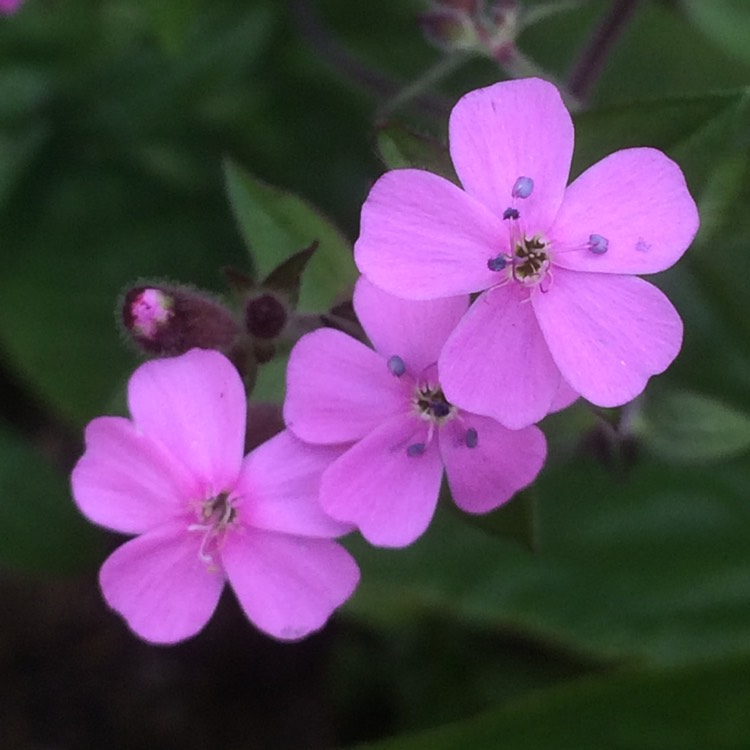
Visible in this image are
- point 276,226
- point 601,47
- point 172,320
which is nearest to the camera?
point 172,320

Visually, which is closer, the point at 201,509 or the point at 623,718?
the point at 201,509

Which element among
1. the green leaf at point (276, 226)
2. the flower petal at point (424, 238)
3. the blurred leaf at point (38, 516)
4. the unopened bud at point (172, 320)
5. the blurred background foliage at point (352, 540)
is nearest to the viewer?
the flower petal at point (424, 238)

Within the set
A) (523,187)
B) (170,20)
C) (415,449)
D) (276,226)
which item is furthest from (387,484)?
(170,20)

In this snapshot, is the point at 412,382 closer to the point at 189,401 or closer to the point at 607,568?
the point at 189,401

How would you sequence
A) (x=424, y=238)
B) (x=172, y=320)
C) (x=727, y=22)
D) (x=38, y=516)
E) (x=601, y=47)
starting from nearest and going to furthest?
(x=424, y=238) < (x=172, y=320) < (x=601, y=47) < (x=727, y=22) < (x=38, y=516)

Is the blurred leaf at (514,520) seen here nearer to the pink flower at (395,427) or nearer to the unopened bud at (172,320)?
the pink flower at (395,427)

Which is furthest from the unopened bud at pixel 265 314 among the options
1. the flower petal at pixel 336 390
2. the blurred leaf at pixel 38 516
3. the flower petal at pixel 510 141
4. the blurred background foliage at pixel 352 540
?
the blurred leaf at pixel 38 516

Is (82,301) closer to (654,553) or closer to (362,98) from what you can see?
(362,98)
